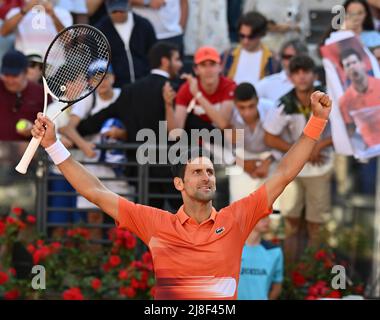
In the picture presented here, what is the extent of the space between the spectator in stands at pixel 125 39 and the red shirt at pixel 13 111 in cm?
83

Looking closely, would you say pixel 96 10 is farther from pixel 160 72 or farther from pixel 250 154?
pixel 250 154

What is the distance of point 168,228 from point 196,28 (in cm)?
509

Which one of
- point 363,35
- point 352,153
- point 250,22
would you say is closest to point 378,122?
point 352,153

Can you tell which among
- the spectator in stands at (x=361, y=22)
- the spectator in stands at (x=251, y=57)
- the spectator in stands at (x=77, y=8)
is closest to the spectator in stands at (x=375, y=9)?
the spectator in stands at (x=361, y=22)

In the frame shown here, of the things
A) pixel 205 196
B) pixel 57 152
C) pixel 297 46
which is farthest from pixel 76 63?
pixel 297 46

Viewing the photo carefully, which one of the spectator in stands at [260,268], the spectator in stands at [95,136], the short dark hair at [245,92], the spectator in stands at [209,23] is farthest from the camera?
the spectator in stands at [209,23]

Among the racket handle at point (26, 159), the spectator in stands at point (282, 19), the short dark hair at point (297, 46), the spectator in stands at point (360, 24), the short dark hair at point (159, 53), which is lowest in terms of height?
the racket handle at point (26, 159)

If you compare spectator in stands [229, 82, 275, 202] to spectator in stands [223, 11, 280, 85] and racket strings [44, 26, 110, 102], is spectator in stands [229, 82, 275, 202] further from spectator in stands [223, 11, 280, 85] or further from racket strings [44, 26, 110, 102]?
racket strings [44, 26, 110, 102]

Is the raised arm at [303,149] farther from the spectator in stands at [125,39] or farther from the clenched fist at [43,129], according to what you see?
the spectator in stands at [125,39]

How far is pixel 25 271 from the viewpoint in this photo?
1016cm

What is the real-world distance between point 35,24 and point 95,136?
119 cm

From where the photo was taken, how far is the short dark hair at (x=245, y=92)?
9.99m
